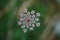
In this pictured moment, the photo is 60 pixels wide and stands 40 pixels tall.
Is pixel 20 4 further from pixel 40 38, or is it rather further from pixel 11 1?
pixel 40 38

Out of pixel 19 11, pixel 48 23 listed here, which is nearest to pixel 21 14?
pixel 19 11

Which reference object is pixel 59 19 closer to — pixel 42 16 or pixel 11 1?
pixel 42 16

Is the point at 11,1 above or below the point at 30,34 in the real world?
above

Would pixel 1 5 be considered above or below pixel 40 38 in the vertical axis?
above

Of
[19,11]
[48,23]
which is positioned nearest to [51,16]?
[48,23]

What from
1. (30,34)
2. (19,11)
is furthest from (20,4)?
(30,34)

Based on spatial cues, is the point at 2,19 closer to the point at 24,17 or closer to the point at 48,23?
the point at 24,17
